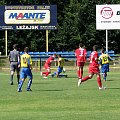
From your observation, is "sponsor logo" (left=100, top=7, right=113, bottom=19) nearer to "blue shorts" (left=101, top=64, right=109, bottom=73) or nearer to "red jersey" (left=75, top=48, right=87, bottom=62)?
"blue shorts" (left=101, top=64, right=109, bottom=73)

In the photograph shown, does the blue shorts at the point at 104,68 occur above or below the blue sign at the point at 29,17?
below

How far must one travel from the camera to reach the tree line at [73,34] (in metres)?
69.6

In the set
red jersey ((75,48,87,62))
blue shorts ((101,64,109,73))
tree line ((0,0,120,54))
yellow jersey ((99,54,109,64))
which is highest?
tree line ((0,0,120,54))

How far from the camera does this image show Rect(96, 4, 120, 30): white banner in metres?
57.1

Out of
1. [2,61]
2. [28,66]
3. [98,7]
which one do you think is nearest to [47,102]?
[28,66]

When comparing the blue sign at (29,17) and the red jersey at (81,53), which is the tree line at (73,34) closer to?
the blue sign at (29,17)

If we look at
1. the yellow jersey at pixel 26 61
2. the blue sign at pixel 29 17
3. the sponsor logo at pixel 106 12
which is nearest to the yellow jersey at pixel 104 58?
the yellow jersey at pixel 26 61

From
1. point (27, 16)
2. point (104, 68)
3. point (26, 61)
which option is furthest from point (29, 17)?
point (26, 61)

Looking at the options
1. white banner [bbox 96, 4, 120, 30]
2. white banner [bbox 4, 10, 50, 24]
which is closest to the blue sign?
white banner [bbox 4, 10, 50, 24]

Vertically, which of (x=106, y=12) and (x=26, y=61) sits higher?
(x=106, y=12)

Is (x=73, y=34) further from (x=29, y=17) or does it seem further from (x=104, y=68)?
(x=104, y=68)

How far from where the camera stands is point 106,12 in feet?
188

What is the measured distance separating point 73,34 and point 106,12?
44.0 ft

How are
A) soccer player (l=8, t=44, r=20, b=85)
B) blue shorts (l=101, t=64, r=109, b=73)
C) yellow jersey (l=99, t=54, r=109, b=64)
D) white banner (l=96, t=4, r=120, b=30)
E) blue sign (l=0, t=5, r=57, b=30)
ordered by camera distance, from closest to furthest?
soccer player (l=8, t=44, r=20, b=85), blue shorts (l=101, t=64, r=109, b=73), yellow jersey (l=99, t=54, r=109, b=64), white banner (l=96, t=4, r=120, b=30), blue sign (l=0, t=5, r=57, b=30)
